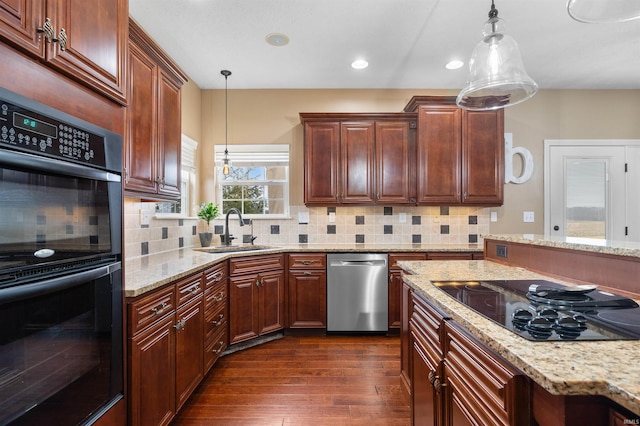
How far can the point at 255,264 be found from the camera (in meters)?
2.97

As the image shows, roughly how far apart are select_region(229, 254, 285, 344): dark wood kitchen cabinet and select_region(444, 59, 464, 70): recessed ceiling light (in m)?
2.58

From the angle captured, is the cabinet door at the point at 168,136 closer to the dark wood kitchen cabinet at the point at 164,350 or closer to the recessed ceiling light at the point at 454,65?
the dark wood kitchen cabinet at the point at 164,350

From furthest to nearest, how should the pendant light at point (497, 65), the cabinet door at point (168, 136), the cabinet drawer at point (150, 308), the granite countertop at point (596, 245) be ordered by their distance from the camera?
the cabinet door at point (168, 136) < the pendant light at point (497, 65) < the cabinet drawer at point (150, 308) < the granite countertop at point (596, 245)

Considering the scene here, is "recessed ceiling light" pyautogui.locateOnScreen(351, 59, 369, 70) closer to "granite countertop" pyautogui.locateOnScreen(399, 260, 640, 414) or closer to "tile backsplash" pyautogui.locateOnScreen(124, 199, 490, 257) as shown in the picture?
"tile backsplash" pyautogui.locateOnScreen(124, 199, 490, 257)

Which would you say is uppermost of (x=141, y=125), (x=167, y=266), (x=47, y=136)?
(x=141, y=125)

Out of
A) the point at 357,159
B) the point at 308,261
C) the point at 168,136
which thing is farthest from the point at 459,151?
the point at 168,136

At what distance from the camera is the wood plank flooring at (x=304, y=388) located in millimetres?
1922

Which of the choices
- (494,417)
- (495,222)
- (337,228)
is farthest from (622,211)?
(494,417)

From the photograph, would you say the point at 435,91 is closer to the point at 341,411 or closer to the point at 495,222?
the point at 495,222

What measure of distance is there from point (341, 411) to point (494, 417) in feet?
4.60

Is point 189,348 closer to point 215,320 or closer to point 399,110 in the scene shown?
point 215,320

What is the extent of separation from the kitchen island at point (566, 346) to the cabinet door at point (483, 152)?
186 centimetres

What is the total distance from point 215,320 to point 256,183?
1871 millimetres

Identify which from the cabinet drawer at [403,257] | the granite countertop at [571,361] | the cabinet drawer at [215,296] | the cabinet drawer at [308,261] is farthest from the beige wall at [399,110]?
the granite countertop at [571,361]
